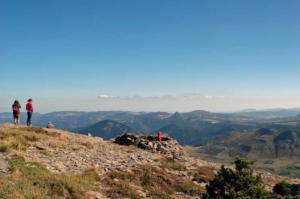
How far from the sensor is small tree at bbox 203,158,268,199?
1435 cm

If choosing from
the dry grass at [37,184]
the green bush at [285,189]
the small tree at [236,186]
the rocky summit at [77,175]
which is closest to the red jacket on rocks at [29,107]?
the rocky summit at [77,175]

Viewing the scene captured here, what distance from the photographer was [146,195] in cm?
1378

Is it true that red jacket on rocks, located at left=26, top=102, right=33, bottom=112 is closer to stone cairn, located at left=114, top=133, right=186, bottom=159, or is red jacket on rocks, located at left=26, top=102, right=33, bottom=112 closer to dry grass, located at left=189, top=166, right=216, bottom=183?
stone cairn, located at left=114, top=133, right=186, bottom=159

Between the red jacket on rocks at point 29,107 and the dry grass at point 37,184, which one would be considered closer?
the dry grass at point 37,184

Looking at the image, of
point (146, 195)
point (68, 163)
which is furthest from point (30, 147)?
point (146, 195)

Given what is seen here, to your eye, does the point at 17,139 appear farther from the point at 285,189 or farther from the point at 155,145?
the point at 285,189

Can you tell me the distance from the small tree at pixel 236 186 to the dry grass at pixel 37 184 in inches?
354

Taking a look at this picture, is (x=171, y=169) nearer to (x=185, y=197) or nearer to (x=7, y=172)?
(x=185, y=197)

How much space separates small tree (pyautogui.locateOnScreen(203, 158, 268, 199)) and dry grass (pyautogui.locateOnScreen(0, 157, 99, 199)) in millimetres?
8988

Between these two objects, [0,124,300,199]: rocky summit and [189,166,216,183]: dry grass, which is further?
[189,166,216,183]: dry grass

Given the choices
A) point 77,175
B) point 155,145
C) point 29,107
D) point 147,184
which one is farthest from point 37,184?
point 155,145

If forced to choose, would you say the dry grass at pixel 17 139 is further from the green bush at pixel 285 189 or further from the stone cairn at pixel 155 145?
the green bush at pixel 285 189

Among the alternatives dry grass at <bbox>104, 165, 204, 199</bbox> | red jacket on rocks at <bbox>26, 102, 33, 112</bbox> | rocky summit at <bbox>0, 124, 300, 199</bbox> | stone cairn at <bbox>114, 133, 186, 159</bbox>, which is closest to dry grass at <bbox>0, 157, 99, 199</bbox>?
rocky summit at <bbox>0, 124, 300, 199</bbox>

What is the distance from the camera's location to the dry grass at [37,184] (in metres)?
9.50
